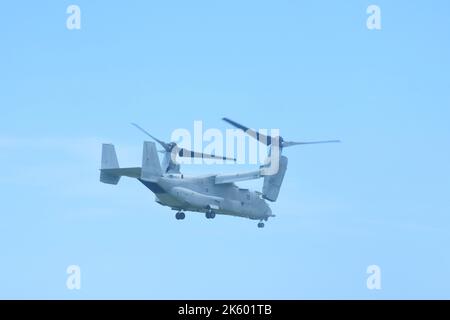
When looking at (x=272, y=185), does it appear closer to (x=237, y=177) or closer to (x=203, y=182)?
(x=237, y=177)

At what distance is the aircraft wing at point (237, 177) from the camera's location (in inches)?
4402

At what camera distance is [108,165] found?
101 metres

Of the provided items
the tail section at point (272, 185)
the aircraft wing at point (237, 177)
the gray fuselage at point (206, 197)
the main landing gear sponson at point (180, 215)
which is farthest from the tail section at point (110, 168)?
the tail section at point (272, 185)

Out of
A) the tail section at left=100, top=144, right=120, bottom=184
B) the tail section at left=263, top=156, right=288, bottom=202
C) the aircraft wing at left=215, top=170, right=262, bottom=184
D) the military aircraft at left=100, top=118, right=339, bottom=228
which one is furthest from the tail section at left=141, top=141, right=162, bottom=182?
the tail section at left=263, top=156, right=288, bottom=202

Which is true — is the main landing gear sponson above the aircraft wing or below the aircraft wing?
below

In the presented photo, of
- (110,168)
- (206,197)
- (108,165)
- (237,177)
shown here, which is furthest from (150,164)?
(237,177)

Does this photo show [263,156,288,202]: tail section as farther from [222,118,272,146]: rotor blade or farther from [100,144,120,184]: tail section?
[100,144,120,184]: tail section

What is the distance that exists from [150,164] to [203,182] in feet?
33.1

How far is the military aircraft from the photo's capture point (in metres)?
101
